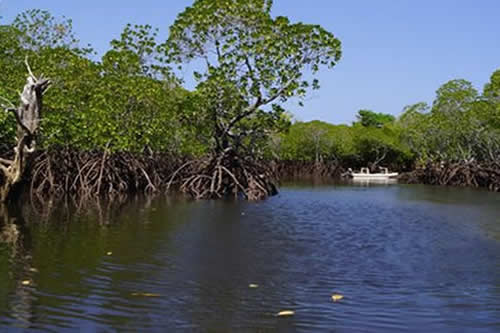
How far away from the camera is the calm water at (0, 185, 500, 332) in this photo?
17.9ft

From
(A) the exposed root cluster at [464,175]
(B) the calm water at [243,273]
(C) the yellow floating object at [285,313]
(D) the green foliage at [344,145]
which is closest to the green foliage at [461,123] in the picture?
(A) the exposed root cluster at [464,175]

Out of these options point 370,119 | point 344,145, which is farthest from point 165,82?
point 370,119

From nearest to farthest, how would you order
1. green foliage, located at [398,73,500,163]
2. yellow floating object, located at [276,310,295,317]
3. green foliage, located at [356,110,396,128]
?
yellow floating object, located at [276,310,295,317] < green foliage, located at [398,73,500,163] < green foliage, located at [356,110,396,128]

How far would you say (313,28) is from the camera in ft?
67.1

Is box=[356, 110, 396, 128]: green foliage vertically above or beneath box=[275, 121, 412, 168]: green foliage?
above

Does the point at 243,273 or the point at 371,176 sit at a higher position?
the point at 371,176

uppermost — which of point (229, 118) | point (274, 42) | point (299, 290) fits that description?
point (274, 42)

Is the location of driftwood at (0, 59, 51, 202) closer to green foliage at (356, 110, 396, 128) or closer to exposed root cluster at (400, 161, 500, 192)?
exposed root cluster at (400, 161, 500, 192)

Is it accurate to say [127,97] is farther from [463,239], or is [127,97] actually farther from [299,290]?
[299,290]

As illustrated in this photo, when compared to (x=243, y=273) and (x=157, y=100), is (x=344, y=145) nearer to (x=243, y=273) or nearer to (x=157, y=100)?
(x=157, y=100)

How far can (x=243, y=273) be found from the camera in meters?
7.69

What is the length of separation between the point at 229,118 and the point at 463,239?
41.0 ft

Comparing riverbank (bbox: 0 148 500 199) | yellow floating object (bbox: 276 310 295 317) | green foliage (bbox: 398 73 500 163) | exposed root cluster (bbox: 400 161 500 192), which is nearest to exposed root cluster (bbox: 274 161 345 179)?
green foliage (bbox: 398 73 500 163)

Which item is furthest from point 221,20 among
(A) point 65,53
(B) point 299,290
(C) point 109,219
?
(B) point 299,290
